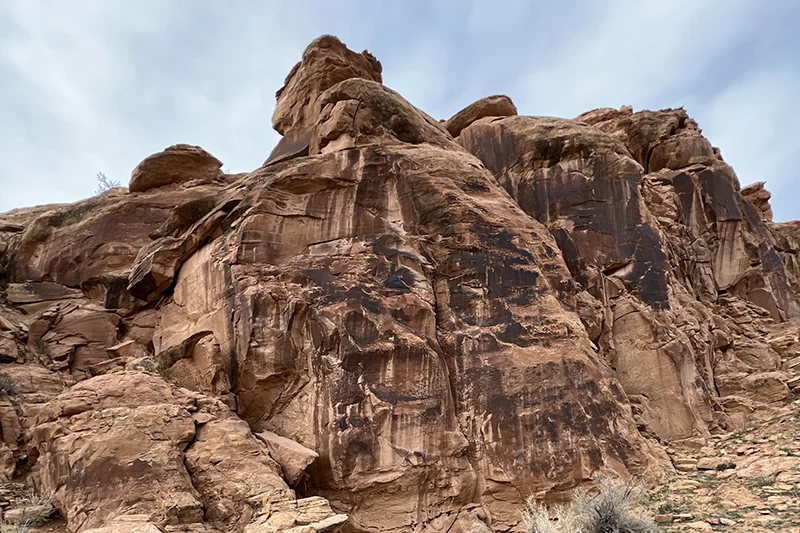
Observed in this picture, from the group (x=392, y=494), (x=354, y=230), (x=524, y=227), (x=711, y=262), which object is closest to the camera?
(x=392, y=494)

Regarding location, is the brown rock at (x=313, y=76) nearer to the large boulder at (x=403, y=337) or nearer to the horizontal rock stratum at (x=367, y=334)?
the horizontal rock stratum at (x=367, y=334)

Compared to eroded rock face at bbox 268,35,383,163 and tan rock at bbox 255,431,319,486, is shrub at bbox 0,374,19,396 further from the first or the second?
eroded rock face at bbox 268,35,383,163

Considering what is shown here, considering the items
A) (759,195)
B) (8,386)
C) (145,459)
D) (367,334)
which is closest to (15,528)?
(145,459)

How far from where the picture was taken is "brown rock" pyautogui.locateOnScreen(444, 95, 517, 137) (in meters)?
26.2

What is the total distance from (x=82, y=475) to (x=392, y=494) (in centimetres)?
642

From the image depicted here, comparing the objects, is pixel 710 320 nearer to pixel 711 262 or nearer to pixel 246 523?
pixel 711 262


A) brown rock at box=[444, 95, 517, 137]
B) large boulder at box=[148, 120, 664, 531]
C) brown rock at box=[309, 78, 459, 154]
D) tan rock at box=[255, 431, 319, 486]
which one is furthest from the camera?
brown rock at box=[444, 95, 517, 137]

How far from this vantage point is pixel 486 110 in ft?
86.3

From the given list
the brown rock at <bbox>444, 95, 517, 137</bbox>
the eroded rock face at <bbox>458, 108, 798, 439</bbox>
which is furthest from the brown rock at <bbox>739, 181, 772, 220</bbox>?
the brown rock at <bbox>444, 95, 517, 137</bbox>

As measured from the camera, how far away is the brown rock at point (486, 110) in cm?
2625

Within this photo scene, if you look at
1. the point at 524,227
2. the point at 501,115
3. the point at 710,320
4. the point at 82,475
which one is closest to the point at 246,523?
the point at 82,475

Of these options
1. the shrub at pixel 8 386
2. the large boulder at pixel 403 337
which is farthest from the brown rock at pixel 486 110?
the shrub at pixel 8 386

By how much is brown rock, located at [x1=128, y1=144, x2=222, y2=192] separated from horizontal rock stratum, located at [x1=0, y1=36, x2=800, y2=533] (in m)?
0.10

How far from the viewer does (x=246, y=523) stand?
10.6m
